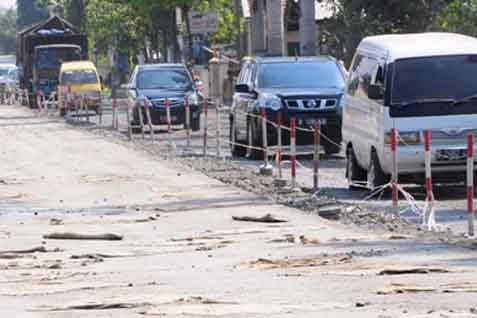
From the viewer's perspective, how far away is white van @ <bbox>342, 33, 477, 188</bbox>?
20297 millimetres

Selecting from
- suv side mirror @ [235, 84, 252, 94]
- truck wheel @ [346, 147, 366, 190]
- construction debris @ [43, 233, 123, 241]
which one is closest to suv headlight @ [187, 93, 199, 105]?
suv side mirror @ [235, 84, 252, 94]

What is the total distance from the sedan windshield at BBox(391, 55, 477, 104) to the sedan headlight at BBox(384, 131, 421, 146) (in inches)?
17.6

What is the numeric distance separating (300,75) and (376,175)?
30.0 ft

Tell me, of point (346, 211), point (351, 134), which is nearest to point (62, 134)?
point (351, 134)

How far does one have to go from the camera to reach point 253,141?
2944cm

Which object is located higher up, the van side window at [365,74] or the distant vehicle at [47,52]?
the van side window at [365,74]

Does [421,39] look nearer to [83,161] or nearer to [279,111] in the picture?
[279,111]

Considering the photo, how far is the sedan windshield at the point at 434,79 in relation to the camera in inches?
811

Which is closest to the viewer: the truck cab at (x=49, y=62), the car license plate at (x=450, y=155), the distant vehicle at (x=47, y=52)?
the car license plate at (x=450, y=155)

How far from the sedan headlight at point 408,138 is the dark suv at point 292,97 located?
820 cm

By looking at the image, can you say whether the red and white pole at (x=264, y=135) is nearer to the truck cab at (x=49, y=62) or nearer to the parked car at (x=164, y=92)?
the parked car at (x=164, y=92)

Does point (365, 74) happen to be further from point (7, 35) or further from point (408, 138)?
point (7, 35)

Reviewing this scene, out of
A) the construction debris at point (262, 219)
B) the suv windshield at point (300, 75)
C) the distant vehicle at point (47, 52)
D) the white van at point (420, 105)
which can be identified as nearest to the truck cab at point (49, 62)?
the distant vehicle at point (47, 52)

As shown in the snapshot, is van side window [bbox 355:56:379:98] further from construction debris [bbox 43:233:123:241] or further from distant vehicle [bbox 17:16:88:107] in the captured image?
distant vehicle [bbox 17:16:88:107]
